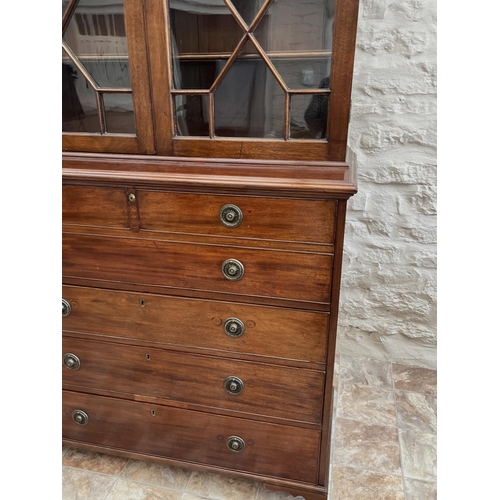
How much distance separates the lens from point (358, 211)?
1.79m

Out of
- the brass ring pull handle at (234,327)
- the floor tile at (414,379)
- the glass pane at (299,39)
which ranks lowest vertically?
the floor tile at (414,379)

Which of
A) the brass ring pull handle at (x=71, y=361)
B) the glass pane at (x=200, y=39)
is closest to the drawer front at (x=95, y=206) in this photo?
the glass pane at (x=200, y=39)

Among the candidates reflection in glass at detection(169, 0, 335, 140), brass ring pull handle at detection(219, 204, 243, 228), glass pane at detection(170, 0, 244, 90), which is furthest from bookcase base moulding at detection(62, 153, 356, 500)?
glass pane at detection(170, 0, 244, 90)

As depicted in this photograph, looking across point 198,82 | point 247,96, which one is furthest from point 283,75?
point 198,82

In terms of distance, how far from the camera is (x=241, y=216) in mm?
1099

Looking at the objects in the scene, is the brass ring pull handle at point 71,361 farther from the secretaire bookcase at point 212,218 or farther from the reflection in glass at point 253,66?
the reflection in glass at point 253,66

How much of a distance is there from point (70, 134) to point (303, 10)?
27.2 inches

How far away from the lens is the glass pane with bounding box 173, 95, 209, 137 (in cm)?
109

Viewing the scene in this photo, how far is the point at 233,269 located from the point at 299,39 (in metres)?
0.58

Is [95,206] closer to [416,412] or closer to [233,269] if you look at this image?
[233,269]

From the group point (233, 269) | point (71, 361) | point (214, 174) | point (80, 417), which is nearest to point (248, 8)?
point (214, 174)

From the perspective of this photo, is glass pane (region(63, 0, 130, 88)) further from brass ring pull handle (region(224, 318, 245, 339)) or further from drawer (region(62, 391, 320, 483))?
drawer (region(62, 391, 320, 483))

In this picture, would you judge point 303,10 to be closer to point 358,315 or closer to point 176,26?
point 176,26

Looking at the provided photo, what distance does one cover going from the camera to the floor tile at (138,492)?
4.63 feet
